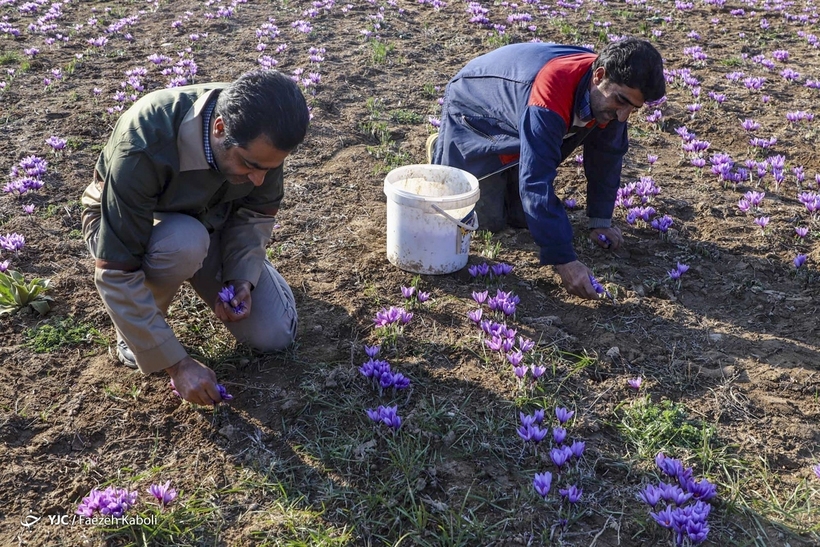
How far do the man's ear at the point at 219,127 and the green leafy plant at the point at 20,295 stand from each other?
1702mm

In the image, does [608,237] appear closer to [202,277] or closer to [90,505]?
[202,277]

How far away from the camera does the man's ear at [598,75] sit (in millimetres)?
3713

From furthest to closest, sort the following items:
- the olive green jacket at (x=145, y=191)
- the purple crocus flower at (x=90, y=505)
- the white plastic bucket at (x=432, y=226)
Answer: the white plastic bucket at (x=432, y=226), the olive green jacket at (x=145, y=191), the purple crocus flower at (x=90, y=505)

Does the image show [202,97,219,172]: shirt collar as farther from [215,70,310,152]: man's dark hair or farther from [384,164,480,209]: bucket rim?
[384,164,480,209]: bucket rim

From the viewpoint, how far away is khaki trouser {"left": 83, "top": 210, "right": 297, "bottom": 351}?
305 centimetres

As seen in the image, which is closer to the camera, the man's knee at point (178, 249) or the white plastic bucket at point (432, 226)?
the man's knee at point (178, 249)

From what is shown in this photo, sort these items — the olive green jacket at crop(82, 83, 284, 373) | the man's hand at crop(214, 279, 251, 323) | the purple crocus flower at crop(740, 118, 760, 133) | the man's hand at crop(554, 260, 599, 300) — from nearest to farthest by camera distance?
1. the olive green jacket at crop(82, 83, 284, 373)
2. the man's hand at crop(214, 279, 251, 323)
3. the man's hand at crop(554, 260, 599, 300)
4. the purple crocus flower at crop(740, 118, 760, 133)

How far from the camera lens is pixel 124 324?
2895mm

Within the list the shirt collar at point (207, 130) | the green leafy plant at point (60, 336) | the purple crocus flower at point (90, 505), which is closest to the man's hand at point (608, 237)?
the shirt collar at point (207, 130)

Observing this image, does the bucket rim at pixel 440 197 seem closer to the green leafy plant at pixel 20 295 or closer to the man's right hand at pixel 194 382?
the man's right hand at pixel 194 382

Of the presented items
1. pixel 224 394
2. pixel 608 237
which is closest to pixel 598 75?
pixel 608 237

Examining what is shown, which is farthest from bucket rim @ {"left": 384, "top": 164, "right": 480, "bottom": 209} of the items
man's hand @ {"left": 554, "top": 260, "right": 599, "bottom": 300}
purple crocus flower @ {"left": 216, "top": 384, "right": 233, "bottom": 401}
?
purple crocus flower @ {"left": 216, "top": 384, "right": 233, "bottom": 401}

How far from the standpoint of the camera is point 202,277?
11.6 ft

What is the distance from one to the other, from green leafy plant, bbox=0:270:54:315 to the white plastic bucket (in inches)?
73.7
